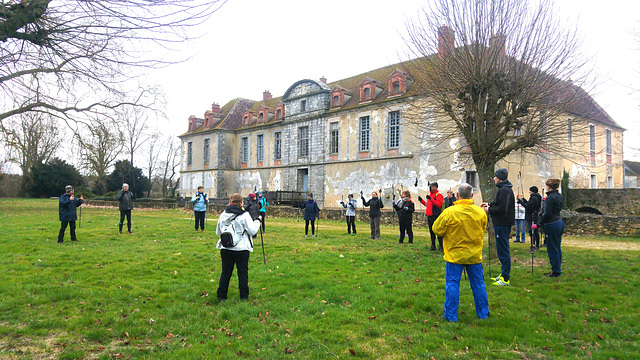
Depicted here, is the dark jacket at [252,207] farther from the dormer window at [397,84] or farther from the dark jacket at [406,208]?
the dormer window at [397,84]

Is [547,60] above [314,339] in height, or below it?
above

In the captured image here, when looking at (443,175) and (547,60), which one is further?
(443,175)

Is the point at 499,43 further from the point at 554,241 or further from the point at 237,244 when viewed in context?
the point at 237,244

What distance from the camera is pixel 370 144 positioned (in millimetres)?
32344

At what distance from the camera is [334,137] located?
3572 cm

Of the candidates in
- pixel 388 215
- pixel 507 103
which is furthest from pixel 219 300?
pixel 388 215

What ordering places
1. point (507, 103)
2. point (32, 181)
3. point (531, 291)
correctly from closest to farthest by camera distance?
point (531, 291) < point (507, 103) < point (32, 181)

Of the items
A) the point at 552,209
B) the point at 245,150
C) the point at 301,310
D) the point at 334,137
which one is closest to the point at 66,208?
the point at 301,310

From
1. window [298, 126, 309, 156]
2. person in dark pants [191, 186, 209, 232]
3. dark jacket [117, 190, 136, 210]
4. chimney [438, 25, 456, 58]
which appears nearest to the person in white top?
chimney [438, 25, 456, 58]

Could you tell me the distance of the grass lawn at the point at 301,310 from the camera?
4.69 meters

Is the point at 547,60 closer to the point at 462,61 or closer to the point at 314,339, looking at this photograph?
the point at 462,61

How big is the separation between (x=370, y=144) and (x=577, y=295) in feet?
85.4

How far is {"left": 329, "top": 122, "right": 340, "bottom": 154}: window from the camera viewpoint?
3538 cm

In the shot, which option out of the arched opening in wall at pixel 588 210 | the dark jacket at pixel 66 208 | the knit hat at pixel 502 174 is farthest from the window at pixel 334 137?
the knit hat at pixel 502 174
